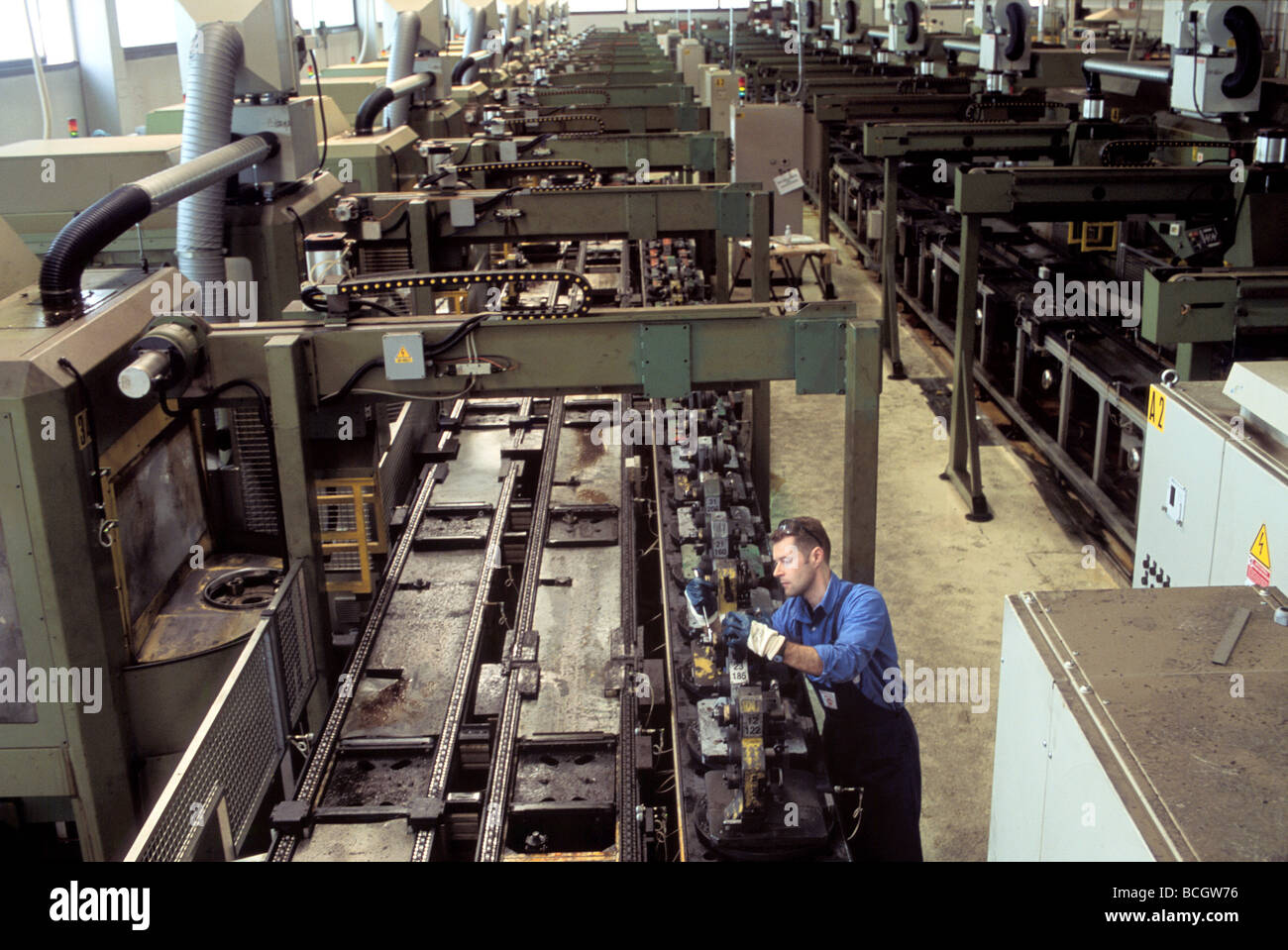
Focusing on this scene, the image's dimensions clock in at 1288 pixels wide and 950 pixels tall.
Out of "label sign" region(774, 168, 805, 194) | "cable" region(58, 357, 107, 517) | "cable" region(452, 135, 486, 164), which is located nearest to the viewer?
"cable" region(58, 357, 107, 517)

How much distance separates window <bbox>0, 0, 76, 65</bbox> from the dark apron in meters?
8.94

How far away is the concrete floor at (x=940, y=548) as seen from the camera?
425 cm

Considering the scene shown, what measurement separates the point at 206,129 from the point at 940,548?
396cm

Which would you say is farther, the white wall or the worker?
the white wall

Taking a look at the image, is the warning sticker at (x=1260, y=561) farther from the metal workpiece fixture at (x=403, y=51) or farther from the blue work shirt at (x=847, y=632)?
the metal workpiece fixture at (x=403, y=51)

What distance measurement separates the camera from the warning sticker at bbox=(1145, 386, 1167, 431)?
11.2ft

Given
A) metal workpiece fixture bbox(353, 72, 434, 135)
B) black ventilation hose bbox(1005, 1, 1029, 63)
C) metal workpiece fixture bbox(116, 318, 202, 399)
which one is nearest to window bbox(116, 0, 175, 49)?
metal workpiece fixture bbox(353, 72, 434, 135)

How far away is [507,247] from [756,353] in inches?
221

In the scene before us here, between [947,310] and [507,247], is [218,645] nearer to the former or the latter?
[507,247]

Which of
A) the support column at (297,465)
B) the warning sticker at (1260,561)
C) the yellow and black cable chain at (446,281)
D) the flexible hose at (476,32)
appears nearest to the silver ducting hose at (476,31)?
the flexible hose at (476,32)

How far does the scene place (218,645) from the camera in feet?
10.6

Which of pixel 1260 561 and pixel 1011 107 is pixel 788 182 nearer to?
pixel 1011 107

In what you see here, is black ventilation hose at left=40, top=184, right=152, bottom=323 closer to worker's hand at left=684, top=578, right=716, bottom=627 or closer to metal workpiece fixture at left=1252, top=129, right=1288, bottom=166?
worker's hand at left=684, top=578, right=716, bottom=627
